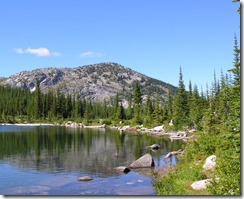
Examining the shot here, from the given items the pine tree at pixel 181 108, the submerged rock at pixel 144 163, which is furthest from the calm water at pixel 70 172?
the pine tree at pixel 181 108

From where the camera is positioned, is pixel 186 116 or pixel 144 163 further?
pixel 186 116

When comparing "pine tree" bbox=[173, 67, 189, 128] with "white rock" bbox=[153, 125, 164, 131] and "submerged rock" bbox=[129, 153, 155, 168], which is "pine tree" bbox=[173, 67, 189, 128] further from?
"submerged rock" bbox=[129, 153, 155, 168]

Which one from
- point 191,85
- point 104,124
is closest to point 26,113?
point 104,124

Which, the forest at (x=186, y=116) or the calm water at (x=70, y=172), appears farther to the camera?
the calm water at (x=70, y=172)

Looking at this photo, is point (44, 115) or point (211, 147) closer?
point (211, 147)

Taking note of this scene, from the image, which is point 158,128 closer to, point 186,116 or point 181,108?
point 186,116

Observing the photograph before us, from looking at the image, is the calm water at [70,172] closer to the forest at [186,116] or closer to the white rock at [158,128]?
the forest at [186,116]

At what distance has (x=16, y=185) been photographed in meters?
24.8

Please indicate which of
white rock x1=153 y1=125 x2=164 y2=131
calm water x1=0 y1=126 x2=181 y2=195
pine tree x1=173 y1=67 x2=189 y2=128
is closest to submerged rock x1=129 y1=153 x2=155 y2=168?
calm water x1=0 y1=126 x2=181 y2=195

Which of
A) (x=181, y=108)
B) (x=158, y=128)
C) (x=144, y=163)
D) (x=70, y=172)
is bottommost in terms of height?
(x=70, y=172)

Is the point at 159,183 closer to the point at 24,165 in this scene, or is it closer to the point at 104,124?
the point at 24,165

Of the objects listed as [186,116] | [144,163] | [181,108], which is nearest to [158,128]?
[186,116]

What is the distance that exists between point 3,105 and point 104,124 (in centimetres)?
6764

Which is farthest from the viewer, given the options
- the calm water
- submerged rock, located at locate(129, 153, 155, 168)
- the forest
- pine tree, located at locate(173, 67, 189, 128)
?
pine tree, located at locate(173, 67, 189, 128)
